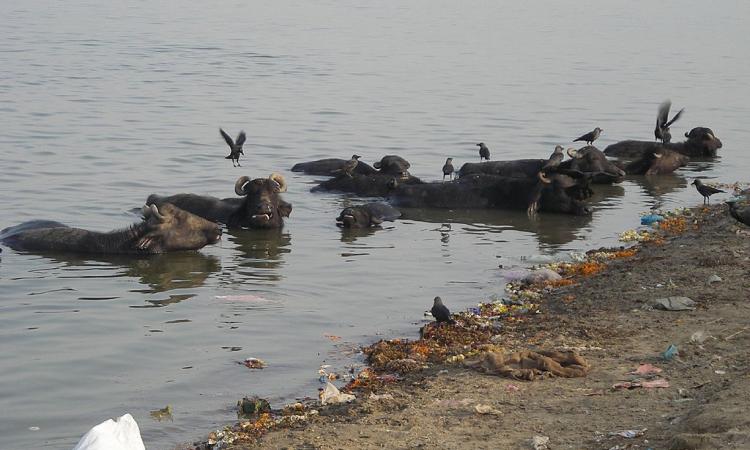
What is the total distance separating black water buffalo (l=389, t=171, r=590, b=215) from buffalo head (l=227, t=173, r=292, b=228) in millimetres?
2060

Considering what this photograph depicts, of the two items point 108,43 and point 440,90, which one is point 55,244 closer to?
point 440,90

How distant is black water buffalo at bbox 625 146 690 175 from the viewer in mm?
19031

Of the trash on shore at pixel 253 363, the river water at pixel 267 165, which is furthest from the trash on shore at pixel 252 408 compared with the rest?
the trash on shore at pixel 253 363

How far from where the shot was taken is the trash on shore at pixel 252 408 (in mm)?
7777

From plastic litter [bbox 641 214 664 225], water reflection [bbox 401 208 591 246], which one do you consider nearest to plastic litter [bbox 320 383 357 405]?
water reflection [bbox 401 208 591 246]

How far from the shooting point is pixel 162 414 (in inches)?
308

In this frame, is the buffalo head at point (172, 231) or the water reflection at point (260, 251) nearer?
the water reflection at point (260, 251)

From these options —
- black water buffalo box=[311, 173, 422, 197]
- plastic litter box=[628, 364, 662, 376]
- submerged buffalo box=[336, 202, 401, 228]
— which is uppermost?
black water buffalo box=[311, 173, 422, 197]

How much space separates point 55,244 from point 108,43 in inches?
1033

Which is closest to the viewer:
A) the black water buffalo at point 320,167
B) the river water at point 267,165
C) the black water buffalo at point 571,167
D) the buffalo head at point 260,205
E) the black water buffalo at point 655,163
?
the river water at point 267,165

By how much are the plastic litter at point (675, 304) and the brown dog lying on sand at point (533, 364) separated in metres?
1.66

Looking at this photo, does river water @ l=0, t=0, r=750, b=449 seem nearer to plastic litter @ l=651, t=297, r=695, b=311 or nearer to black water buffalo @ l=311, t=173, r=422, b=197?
black water buffalo @ l=311, t=173, r=422, b=197

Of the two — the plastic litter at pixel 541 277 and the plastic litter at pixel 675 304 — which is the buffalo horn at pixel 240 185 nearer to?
the plastic litter at pixel 541 277

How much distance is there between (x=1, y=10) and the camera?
162 ft
